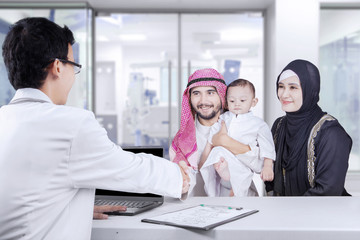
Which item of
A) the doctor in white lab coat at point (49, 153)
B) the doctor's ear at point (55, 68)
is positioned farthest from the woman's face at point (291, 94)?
the doctor's ear at point (55, 68)

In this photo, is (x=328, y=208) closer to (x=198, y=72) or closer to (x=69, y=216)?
(x=69, y=216)

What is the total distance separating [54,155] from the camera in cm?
121

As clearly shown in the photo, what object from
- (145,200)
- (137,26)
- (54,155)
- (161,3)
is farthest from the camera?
(137,26)

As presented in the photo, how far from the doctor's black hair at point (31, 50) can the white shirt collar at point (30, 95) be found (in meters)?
0.02

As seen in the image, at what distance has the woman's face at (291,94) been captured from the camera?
2586 mm

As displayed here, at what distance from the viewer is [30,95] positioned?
1319mm

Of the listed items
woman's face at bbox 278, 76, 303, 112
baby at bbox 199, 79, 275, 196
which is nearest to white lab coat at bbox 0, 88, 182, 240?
baby at bbox 199, 79, 275, 196

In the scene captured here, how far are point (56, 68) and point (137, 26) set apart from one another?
12.6ft

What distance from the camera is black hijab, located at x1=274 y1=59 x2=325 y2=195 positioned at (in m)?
2.51

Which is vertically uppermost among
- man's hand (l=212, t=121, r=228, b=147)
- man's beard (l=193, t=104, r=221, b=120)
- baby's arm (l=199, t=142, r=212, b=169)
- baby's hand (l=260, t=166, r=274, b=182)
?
man's beard (l=193, t=104, r=221, b=120)

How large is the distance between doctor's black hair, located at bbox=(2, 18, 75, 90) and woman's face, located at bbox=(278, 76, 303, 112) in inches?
67.4

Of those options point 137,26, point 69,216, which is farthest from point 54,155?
point 137,26

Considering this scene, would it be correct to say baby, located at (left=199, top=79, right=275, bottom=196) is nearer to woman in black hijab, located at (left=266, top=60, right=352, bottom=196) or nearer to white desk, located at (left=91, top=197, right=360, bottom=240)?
woman in black hijab, located at (left=266, top=60, right=352, bottom=196)

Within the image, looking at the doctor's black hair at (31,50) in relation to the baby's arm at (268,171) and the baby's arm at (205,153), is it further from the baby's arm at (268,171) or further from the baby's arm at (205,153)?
the baby's arm at (268,171)
